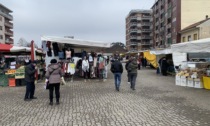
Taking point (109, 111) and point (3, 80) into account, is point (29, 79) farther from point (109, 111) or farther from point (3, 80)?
point (3, 80)

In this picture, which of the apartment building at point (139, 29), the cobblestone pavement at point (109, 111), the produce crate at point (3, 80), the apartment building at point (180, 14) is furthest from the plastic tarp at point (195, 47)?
the apartment building at point (139, 29)

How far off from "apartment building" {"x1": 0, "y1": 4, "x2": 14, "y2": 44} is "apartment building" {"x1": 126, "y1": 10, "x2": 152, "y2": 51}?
4992 cm

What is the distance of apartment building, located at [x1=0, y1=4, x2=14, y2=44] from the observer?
81.5 m

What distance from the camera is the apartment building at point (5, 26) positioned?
8150 cm

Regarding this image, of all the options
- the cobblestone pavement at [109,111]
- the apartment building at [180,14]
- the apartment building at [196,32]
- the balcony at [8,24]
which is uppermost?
the balcony at [8,24]

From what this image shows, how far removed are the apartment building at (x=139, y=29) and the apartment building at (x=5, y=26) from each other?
49.9m

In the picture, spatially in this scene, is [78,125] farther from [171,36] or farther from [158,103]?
[171,36]

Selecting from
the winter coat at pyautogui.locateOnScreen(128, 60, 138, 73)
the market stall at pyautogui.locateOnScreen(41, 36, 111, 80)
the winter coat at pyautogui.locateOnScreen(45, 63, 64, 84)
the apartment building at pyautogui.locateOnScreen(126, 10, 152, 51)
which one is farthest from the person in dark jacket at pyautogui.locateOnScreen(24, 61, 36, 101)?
the apartment building at pyautogui.locateOnScreen(126, 10, 152, 51)

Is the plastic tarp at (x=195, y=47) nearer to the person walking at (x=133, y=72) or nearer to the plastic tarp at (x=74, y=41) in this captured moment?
the person walking at (x=133, y=72)

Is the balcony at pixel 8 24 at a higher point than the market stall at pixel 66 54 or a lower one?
higher

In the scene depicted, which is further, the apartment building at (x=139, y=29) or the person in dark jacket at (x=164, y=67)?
the apartment building at (x=139, y=29)

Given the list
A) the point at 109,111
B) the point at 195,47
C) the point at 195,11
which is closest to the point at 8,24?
the point at 195,11

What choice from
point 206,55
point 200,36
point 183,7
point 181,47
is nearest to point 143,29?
point 183,7

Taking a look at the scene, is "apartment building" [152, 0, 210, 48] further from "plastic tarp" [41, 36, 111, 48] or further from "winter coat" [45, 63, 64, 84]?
"winter coat" [45, 63, 64, 84]
